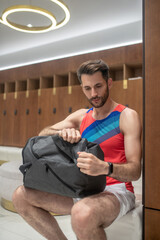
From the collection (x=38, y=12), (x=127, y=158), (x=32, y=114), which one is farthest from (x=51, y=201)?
(x=32, y=114)

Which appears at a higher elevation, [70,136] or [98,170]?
[70,136]

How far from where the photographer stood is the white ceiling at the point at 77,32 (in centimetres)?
364

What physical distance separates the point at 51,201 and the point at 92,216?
330 millimetres

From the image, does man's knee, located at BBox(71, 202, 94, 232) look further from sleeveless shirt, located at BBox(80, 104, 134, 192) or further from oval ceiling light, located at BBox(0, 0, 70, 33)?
oval ceiling light, located at BBox(0, 0, 70, 33)

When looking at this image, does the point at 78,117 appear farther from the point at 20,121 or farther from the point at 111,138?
the point at 20,121

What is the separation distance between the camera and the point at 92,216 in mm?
1045

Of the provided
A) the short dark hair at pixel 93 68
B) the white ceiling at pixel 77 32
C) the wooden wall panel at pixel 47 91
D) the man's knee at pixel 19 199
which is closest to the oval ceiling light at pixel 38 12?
the white ceiling at pixel 77 32

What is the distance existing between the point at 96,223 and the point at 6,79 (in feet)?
18.1

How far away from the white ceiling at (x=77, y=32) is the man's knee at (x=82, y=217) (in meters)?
3.28

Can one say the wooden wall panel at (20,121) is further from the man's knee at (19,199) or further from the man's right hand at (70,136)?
the man's right hand at (70,136)

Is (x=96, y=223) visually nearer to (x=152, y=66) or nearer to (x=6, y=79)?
(x=152, y=66)

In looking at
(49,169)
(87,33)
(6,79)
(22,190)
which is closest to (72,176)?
(49,169)

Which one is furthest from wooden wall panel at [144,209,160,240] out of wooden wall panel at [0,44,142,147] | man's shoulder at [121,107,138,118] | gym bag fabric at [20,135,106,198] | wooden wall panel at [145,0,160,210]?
wooden wall panel at [0,44,142,147]

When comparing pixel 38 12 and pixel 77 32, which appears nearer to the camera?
pixel 38 12
